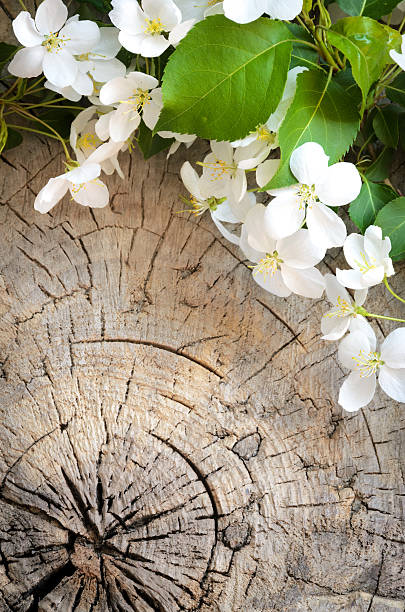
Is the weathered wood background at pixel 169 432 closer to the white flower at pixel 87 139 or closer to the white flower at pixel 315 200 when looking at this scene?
the white flower at pixel 87 139

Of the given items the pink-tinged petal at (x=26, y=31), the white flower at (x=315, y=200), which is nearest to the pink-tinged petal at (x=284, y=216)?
the white flower at (x=315, y=200)

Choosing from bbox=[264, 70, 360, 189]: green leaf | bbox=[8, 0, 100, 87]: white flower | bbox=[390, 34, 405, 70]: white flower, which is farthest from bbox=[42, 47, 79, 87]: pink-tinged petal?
bbox=[390, 34, 405, 70]: white flower

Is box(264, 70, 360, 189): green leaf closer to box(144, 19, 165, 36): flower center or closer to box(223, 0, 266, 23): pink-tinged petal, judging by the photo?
box(223, 0, 266, 23): pink-tinged petal

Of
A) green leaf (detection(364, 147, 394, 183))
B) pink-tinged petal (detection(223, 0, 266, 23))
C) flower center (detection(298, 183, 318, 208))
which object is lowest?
flower center (detection(298, 183, 318, 208))

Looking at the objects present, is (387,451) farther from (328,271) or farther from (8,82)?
(8,82)

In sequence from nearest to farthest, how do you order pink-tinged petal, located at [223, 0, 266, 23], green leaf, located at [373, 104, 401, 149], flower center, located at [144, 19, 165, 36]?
pink-tinged petal, located at [223, 0, 266, 23] < flower center, located at [144, 19, 165, 36] < green leaf, located at [373, 104, 401, 149]

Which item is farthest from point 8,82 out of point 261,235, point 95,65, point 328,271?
point 328,271
